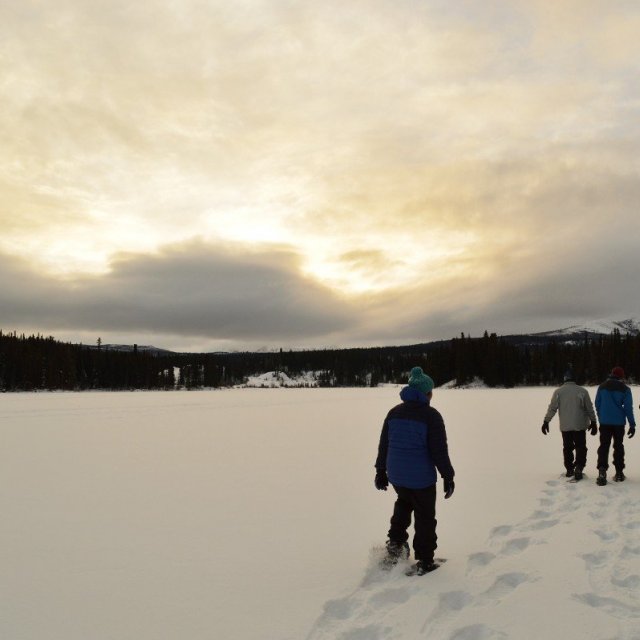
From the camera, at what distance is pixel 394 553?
575 centimetres

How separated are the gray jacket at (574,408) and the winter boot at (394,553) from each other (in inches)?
226

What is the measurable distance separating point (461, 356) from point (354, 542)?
106934 millimetres

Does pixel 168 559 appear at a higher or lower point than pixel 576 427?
lower

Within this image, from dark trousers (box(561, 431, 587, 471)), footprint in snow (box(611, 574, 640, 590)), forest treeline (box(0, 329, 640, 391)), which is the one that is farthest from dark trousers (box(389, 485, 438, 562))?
forest treeline (box(0, 329, 640, 391))

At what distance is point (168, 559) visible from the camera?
604cm

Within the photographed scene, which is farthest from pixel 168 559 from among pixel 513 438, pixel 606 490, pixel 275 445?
pixel 513 438

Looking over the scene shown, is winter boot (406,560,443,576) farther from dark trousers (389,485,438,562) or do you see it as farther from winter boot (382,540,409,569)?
winter boot (382,540,409,569)

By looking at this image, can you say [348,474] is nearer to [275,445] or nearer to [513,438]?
[275,445]

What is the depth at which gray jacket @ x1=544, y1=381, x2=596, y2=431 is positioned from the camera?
10367mm

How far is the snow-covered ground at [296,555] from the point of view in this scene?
4.39 metres

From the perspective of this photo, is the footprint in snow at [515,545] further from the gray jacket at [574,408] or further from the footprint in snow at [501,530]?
the gray jacket at [574,408]

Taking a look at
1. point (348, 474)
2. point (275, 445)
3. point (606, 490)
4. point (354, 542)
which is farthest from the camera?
point (275, 445)

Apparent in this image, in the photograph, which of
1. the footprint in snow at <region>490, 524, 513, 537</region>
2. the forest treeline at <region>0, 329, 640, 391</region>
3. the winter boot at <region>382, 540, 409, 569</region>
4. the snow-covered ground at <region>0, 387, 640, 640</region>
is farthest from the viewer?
the forest treeline at <region>0, 329, 640, 391</region>

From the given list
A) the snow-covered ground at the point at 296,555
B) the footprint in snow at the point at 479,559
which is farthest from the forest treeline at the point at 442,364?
the footprint in snow at the point at 479,559
